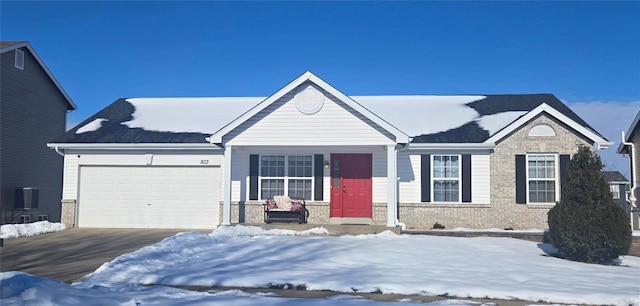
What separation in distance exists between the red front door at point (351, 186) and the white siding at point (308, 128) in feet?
5.09

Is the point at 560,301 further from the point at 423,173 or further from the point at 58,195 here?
the point at 58,195

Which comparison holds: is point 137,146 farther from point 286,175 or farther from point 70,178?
point 286,175

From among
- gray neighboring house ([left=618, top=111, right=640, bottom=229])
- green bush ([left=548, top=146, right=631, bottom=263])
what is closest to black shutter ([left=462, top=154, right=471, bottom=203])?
green bush ([left=548, top=146, right=631, bottom=263])

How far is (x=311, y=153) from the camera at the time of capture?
17.0 m

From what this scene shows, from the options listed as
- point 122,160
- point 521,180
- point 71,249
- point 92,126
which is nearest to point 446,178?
point 521,180

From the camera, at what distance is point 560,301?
26.3ft

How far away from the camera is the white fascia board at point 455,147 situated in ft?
53.6

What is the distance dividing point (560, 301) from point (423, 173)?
29.2 feet

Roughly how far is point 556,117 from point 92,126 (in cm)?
1541

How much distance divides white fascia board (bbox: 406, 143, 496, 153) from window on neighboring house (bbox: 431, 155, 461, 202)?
10.8 inches

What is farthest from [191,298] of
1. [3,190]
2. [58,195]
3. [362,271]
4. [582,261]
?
[58,195]

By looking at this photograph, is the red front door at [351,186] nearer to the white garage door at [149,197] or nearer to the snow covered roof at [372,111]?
the snow covered roof at [372,111]

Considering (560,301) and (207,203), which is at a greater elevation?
(207,203)

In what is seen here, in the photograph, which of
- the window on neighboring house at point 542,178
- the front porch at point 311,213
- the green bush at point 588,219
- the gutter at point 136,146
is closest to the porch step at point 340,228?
the front porch at point 311,213
